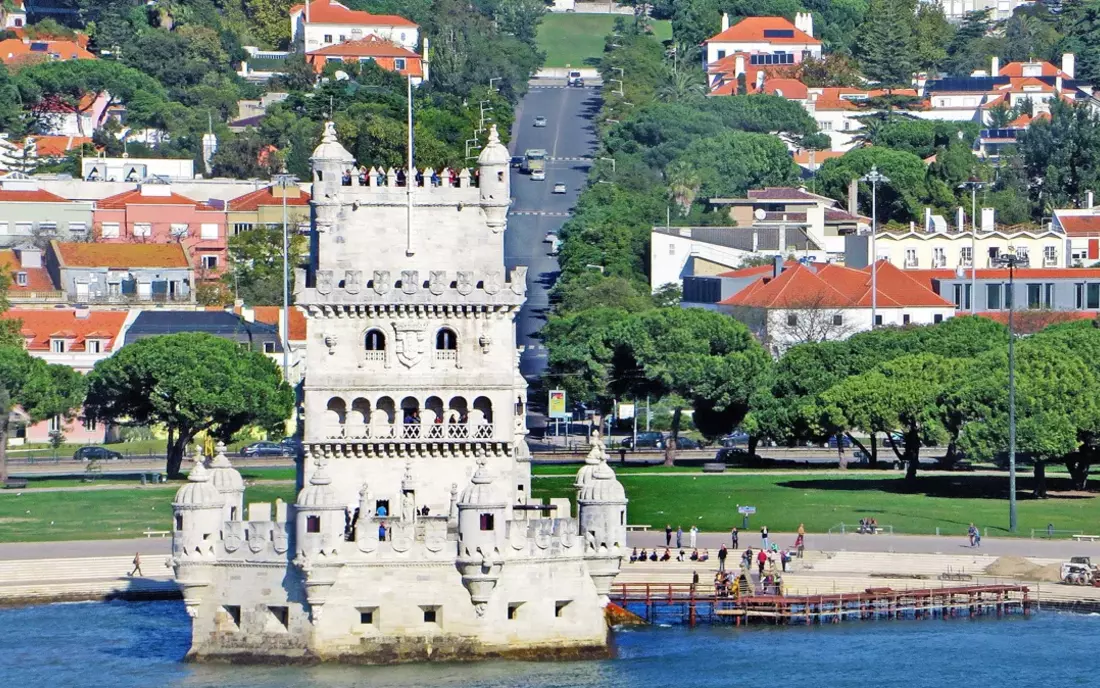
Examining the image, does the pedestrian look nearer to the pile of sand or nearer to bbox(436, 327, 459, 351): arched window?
bbox(436, 327, 459, 351): arched window

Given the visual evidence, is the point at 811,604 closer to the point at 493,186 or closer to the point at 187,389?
the point at 493,186

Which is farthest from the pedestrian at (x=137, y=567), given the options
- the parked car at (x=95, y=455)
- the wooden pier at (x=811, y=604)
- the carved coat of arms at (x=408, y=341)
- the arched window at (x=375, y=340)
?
the parked car at (x=95, y=455)

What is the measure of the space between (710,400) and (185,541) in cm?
7836

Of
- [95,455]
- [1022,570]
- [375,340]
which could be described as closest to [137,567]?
[375,340]

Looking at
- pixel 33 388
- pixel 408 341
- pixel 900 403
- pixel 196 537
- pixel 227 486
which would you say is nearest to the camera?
pixel 196 537

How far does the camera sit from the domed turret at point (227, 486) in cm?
11619

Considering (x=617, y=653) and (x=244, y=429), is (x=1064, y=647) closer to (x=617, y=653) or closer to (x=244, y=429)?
(x=617, y=653)

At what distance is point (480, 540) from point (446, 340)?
414 inches

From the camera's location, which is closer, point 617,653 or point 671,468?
point 617,653

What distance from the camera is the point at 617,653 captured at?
117625 mm

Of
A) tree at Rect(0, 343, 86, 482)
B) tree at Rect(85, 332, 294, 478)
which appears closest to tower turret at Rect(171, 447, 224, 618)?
tree at Rect(85, 332, 294, 478)

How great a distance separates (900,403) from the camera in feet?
561

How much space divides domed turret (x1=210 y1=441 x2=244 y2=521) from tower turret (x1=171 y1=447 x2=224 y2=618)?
94 cm

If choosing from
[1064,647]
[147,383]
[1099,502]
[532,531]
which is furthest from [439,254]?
[147,383]
